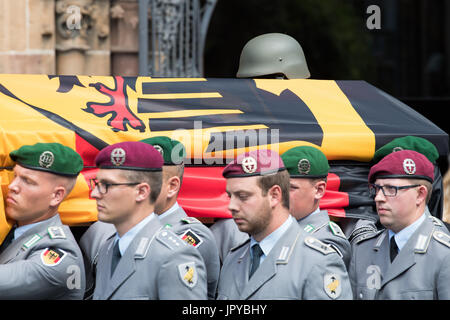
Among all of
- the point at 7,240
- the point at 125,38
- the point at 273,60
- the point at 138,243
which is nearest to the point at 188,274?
the point at 138,243

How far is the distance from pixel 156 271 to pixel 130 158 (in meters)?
0.48

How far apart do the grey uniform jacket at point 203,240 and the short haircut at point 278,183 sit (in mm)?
698

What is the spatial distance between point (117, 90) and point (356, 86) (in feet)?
4.75

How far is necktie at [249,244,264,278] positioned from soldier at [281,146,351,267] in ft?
2.39

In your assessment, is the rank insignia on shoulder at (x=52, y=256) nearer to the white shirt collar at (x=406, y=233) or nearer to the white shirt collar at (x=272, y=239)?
the white shirt collar at (x=272, y=239)

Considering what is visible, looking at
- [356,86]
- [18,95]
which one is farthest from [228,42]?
[18,95]

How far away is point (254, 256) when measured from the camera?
3.96 m

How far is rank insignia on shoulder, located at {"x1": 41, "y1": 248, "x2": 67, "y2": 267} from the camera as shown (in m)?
4.13

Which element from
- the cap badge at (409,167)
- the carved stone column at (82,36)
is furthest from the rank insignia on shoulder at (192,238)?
the carved stone column at (82,36)

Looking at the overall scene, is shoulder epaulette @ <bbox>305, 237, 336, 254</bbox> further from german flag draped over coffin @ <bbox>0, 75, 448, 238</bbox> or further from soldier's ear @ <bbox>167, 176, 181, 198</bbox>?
german flag draped over coffin @ <bbox>0, 75, 448, 238</bbox>

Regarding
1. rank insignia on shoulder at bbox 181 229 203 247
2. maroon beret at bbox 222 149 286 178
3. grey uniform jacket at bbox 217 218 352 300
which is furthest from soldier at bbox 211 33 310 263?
grey uniform jacket at bbox 217 218 352 300

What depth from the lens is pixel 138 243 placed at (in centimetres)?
385
